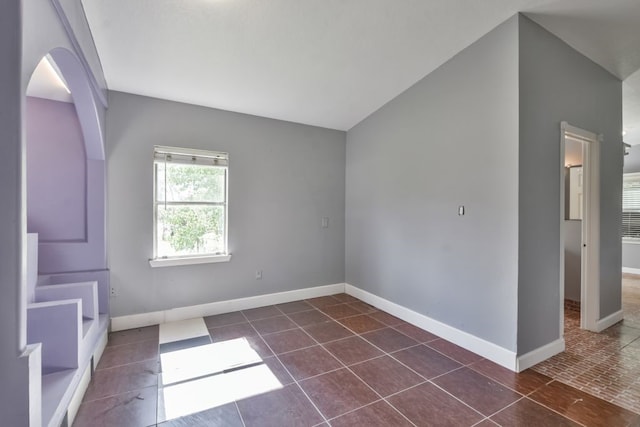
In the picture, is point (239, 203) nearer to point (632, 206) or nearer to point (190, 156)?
point (190, 156)

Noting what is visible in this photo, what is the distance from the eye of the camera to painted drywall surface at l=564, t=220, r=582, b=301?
13.1 feet

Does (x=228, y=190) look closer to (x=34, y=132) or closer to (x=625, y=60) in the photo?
(x=34, y=132)

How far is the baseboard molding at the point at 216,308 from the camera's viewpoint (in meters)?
3.29

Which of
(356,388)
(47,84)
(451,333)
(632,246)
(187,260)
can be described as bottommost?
(356,388)

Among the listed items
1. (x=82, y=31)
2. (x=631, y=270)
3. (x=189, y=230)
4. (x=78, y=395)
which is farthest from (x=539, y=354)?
(x=631, y=270)

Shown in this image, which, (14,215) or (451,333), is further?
(451,333)

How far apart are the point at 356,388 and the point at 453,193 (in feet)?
6.54

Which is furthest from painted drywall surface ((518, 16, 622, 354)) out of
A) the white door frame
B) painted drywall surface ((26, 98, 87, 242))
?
painted drywall surface ((26, 98, 87, 242))

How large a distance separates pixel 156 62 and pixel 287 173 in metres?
1.98

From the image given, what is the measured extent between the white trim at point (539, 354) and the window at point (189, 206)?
10.4ft

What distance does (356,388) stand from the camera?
88.5 inches

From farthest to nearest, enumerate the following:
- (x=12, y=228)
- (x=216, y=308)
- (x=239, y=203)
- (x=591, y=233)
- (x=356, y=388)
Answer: (x=239, y=203) < (x=216, y=308) < (x=591, y=233) < (x=356, y=388) < (x=12, y=228)

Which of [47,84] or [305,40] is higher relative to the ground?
[305,40]

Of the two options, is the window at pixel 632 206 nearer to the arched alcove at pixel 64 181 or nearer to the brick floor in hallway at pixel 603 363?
the brick floor in hallway at pixel 603 363
